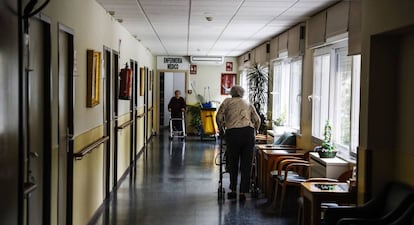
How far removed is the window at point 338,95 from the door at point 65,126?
3090 mm

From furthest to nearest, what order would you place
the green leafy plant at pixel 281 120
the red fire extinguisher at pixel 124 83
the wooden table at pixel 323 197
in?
the green leafy plant at pixel 281 120 → the red fire extinguisher at pixel 124 83 → the wooden table at pixel 323 197

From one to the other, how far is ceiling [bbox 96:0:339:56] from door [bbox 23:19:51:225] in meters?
2.39

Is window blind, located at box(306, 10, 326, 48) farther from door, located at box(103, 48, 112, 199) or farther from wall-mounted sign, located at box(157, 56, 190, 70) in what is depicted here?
wall-mounted sign, located at box(157, 56, 190, 70)

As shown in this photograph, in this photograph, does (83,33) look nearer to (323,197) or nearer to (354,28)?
(354,28)

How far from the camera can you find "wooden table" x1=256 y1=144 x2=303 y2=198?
7.57m

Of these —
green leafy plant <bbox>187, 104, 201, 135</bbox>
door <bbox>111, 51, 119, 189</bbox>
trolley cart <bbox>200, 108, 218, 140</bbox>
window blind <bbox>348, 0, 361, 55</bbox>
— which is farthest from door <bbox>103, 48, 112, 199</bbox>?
green leafy plant <bbox>187, 104, 201, 135</bbox>

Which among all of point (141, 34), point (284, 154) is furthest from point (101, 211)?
point (141, 34)

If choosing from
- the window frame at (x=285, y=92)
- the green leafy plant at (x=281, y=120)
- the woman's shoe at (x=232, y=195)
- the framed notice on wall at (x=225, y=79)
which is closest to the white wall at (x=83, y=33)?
the woman's shoe at (x=232, y=195)

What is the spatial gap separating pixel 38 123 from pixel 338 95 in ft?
13.5

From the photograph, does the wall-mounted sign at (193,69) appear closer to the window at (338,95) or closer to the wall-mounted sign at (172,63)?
the wall-mounted sign at (172,63)

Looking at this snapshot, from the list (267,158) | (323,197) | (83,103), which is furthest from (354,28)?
(83,103)

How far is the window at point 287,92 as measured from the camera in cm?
912

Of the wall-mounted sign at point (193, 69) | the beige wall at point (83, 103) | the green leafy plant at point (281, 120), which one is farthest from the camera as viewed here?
the wall-mounted sign at point (193, 69)

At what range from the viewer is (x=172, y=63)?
1752 centimetres
